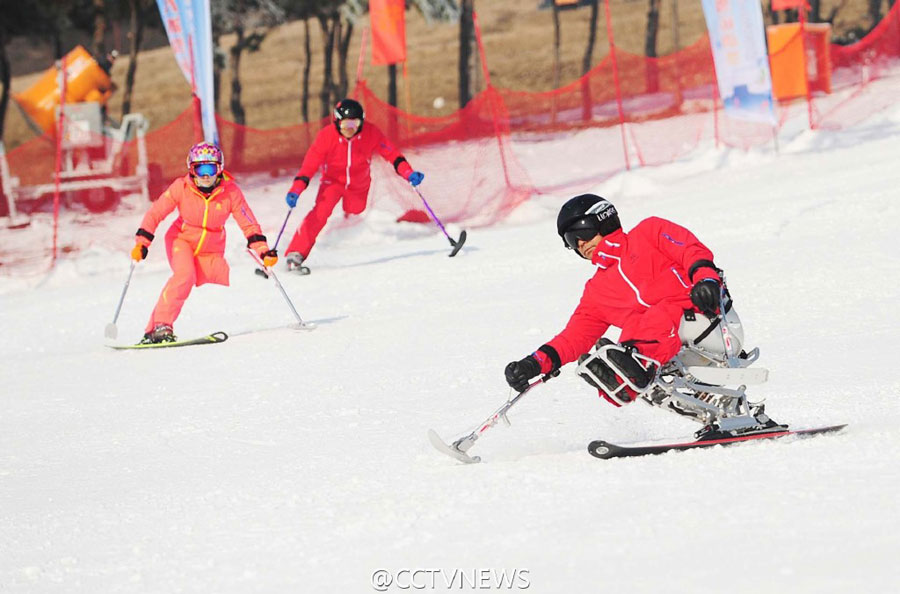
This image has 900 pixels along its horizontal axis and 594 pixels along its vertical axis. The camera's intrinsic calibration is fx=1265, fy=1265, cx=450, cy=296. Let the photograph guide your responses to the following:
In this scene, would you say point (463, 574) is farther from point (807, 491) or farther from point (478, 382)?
point (478, 382)

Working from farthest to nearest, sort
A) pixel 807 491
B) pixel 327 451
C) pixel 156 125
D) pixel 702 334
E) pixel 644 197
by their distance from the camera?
pixel 156 125
pixel 644 197
pixel 327 451
pixel 702 334
pixel 807 491

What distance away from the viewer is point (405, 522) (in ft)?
14.3

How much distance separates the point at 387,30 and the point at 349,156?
5242 millimetres

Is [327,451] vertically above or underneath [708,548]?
underneath

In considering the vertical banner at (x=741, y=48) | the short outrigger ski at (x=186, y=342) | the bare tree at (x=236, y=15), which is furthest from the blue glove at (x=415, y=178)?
the bare tree at (x=236, y=15)

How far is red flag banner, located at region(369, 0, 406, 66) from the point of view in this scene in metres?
16.8

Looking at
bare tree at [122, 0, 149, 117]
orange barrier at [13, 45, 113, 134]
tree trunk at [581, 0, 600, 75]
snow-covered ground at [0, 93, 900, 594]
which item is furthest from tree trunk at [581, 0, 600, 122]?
bare tree at [122, 0, 149, 117]

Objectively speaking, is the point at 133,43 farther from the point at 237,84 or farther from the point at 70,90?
the point at 70,90

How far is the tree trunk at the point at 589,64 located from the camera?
18447mm

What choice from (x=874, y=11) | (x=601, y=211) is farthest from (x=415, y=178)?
(x=874, y=11)

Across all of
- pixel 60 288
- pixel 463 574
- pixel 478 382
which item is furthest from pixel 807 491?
pixel 60 288

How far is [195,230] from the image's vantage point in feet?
30.6

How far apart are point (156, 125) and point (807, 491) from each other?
34.1 metres

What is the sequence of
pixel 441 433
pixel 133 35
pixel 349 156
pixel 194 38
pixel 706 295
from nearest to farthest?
pixel 706 295, pixel 441 433, pixel 349 156, pixel 194 38, pixel 133 35
